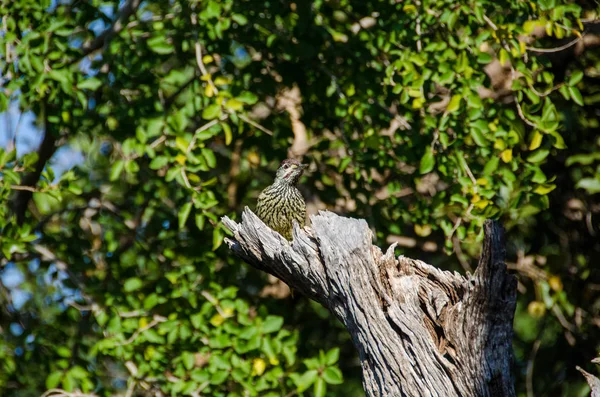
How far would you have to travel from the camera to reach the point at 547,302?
21.6ft

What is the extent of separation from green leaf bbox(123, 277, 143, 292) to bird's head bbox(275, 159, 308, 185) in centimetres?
118

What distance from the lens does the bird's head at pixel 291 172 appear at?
5688mm

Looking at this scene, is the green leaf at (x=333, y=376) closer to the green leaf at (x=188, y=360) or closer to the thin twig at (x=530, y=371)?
the green leaf at (x=188, y=360)

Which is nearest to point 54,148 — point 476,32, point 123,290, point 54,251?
point 54,251

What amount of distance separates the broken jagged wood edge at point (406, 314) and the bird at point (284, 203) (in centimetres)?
150

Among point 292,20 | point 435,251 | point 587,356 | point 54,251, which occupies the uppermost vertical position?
point 292,20

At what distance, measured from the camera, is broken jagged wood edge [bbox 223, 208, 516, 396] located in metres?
3.62

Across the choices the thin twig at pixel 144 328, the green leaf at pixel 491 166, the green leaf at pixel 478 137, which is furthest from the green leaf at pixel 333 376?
the green leaf at pixel 478 137

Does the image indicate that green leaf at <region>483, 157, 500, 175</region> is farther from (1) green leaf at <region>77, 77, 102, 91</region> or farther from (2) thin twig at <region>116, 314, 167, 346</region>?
(1) green leaf at <region>77, 77, 102, 91</region>

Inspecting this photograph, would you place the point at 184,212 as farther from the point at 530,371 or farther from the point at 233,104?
the point at 530,371

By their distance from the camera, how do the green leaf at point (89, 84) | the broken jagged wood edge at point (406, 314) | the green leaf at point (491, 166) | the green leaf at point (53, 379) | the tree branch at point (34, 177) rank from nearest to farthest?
the broken jagged wood edge at point (406, 314) < the green leaf at point (491, 166) < the green leaf at point (89, 84) < the green leaf at point (53, 379) < the tree branch at point (34, 177)

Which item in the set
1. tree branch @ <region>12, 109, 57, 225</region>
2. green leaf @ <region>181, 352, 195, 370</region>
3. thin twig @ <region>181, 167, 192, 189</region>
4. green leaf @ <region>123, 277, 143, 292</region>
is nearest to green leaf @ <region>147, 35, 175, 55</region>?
thin twig @ <region>181, 167, 192, 189</region>

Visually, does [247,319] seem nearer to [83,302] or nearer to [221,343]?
[221,343]

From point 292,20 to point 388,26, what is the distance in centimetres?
65
